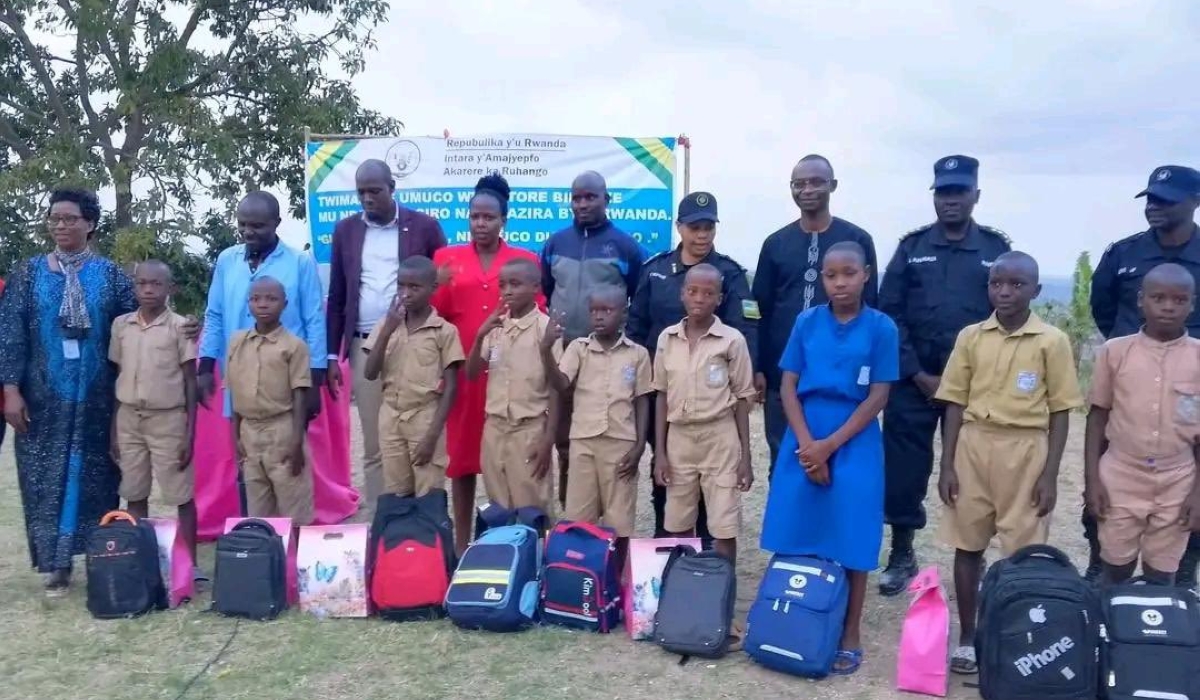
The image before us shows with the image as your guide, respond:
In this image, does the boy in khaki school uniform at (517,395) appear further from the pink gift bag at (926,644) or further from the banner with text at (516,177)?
the banner with text at (516,177)

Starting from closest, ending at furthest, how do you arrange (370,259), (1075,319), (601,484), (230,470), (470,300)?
(601,484), (470,300), (370,259), (230,470), (1075,319)

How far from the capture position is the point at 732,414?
4.88 meters

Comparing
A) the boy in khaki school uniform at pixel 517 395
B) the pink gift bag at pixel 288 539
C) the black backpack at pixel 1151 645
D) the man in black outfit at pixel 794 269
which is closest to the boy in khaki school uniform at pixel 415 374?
the boy in khaki school uniform at pixel 517 395

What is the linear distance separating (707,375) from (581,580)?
1.08 meters

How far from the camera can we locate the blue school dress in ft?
14.5

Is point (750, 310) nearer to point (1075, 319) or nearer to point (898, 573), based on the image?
point (898, 573)

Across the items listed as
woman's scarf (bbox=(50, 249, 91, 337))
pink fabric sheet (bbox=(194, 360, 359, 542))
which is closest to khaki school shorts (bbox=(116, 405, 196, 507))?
woman's scarf (bbox=(50, 249, 91, 337))

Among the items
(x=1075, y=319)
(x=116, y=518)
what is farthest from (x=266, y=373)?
(x=1075, y=319)

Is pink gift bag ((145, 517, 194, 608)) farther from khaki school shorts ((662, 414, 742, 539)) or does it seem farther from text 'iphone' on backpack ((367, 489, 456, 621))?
khaki school shorts ((662, 414, 742, 539))

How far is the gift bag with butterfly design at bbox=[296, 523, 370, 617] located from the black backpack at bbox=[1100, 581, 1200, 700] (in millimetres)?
3164

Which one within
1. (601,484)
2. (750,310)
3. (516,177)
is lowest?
(601,484)

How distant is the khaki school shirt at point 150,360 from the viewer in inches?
208

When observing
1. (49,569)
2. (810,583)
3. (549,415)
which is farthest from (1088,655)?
(49,569)

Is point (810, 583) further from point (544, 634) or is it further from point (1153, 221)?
point (1153, 221)
